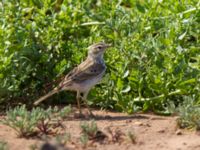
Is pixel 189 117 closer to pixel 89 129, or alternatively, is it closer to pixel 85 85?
pixel 89 129

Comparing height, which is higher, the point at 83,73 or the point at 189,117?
the point at 83,73

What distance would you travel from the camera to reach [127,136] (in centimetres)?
896

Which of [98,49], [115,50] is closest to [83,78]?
[98,49]

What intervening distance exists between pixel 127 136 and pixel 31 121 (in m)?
1.25

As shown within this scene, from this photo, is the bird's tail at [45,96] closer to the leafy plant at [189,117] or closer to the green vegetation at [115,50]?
the green vegetation at [115,50]

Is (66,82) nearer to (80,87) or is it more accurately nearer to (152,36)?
(80,87)

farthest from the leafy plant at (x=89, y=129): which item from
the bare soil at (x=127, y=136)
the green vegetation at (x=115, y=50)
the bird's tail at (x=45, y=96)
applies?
the bird's tail at (x=45, y=96)

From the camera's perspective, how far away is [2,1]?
11719mm

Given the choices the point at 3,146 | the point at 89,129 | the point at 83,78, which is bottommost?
the point at 3,146

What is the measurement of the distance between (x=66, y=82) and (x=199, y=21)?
8.39 ft

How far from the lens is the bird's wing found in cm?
1040

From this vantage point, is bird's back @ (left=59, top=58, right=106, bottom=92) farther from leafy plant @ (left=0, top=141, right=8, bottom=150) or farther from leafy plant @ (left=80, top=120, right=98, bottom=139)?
leafy plant @ (left=0, top=141, right=8, bottom=150)

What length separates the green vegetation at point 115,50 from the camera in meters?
10.4

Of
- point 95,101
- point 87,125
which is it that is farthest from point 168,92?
point 87,125
